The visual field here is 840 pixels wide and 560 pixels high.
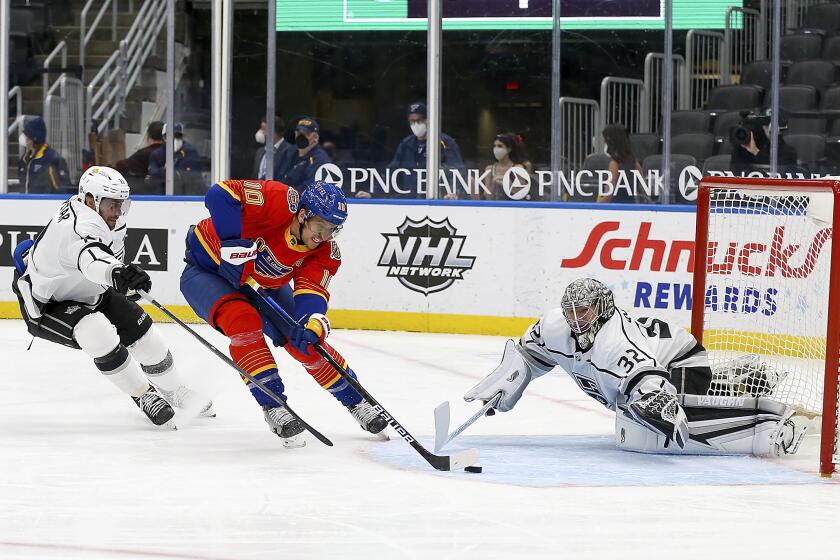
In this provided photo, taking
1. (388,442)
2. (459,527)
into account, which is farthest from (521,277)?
(459,527)

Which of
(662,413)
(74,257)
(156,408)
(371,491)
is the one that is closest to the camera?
(371,491)

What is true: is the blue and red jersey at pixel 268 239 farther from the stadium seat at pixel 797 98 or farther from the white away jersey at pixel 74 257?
the stadium seat at pixel 797 98

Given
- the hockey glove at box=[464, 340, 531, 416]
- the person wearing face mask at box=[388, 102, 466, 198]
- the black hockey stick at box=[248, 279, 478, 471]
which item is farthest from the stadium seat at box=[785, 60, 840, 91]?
the black hockey stick at box=[248, 279, 478, 471]

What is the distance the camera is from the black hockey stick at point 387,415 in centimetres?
404

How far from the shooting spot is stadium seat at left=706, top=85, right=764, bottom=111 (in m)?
7.69

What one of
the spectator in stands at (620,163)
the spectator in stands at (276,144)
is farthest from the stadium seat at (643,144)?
the spectator in stands at (276,144)

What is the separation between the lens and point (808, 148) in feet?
25.0

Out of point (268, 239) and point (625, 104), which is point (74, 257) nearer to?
point (268, 239)

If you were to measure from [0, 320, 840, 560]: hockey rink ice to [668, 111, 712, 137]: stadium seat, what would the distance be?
9.18 feet

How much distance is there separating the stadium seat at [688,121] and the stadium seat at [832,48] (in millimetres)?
883

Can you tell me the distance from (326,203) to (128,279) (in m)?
0.71

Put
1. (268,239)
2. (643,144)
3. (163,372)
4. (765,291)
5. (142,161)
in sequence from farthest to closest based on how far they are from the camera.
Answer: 1. (142,161)
2. (643,144)
3. (765,291)
4. (163,372)
5. (268,239)

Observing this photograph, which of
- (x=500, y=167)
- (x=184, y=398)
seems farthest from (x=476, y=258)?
(x=184, y=398)

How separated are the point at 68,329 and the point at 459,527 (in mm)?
1985
